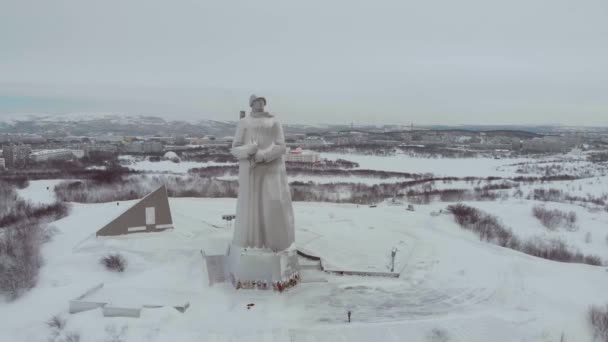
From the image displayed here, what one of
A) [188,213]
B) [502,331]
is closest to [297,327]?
[502,331]

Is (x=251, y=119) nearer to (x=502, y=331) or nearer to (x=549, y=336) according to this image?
(x=502, y=331)

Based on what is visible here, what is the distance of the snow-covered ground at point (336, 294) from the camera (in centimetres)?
1144

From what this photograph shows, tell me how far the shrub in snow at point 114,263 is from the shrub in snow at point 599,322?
44.4ft

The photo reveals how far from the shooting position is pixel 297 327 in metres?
11.5

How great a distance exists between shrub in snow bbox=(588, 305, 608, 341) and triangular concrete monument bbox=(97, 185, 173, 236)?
1566 centimetres

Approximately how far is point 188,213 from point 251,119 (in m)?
11.9

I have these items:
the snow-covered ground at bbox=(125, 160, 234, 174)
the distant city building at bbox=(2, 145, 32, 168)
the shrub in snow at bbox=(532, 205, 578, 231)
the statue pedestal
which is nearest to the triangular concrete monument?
the statue pedestal

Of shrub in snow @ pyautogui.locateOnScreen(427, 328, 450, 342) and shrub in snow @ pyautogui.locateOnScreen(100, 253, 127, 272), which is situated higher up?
shrub in snow @ pyautogui.locateOnScreen(100, 253, 127, 272)

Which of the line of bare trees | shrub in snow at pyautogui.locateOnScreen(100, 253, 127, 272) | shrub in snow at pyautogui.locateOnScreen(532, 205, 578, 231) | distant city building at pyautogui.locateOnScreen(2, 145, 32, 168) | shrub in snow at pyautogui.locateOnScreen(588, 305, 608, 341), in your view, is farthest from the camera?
distant city building at pyautogui.locateOnScreen(2, 145, 32, 168)

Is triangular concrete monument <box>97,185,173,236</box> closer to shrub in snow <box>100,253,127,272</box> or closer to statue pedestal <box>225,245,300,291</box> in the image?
shrub in snow <box>100,253,127,272</box>

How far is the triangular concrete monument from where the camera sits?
1925 centimetres

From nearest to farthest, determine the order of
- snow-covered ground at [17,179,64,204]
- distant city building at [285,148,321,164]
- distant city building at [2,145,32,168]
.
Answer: snow-covered ground at [17,179,64,204] < distant city building at [2,145,32,168] < distant city building at [285,148,321,164]

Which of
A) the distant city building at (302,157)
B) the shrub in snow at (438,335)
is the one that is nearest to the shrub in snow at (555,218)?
the shrub in snow at (438,335)

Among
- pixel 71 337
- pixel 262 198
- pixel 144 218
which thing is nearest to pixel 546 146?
pixel 144 218
